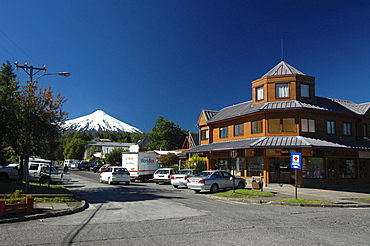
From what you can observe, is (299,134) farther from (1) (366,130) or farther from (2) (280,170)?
(1) (366,130)

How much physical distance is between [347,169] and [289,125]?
7.59 metres

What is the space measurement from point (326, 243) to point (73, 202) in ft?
35.8

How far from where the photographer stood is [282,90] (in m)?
28.4

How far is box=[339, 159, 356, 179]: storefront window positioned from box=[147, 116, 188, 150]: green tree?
1913 inches

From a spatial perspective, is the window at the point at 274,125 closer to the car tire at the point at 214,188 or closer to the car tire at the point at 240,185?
the car tire at the point at 240,185

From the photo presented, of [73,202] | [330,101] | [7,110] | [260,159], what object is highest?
[330,101]

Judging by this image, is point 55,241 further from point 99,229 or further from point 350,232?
point 350,232

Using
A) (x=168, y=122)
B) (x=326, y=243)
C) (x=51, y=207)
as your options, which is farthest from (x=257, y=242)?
(x=168, y=122)

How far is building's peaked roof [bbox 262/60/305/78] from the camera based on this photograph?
95.8 feet

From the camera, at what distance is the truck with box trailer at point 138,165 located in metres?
31.6

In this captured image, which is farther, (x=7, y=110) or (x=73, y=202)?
(x=7, y=110)

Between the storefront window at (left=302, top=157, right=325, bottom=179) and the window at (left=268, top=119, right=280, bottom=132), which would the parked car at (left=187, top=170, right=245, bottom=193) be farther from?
the storefront window at (left=302, top=157, right=325, bottom=179)

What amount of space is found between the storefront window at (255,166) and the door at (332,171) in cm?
586

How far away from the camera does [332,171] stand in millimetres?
27891
